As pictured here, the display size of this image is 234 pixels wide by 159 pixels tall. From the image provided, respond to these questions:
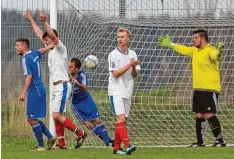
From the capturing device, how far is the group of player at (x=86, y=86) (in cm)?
761

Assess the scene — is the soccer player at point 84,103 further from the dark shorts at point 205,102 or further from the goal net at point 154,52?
the dark shorts at point 205,102

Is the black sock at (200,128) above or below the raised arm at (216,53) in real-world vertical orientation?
below

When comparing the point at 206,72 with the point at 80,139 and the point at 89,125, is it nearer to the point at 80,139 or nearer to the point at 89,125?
the point at 89,125

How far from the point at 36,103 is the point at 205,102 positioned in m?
2.33

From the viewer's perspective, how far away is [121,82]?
25.0 feet

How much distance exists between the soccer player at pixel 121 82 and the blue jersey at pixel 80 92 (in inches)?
63.1

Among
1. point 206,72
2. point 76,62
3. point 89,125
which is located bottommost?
point 89,125

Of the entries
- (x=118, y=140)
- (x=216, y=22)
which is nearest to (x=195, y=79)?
(x=216, y=22)

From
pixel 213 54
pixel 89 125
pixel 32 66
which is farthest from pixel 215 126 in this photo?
pixel 32 66

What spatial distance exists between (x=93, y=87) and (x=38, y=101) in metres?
1.82

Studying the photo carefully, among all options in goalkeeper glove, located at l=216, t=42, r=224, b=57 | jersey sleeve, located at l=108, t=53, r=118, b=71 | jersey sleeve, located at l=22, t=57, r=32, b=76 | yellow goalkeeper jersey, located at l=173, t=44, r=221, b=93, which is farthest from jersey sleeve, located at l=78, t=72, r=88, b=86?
goalkeeper glove, located at l=216, t=42, r=224, b=57

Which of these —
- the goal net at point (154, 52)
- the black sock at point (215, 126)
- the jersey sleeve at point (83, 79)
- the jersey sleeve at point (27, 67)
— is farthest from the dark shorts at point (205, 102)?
the jersey sleeve at point (27, 67)

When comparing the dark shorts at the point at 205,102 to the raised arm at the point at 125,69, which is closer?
the raised arm at the point at 125,69

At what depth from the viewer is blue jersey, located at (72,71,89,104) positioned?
30.4ft
